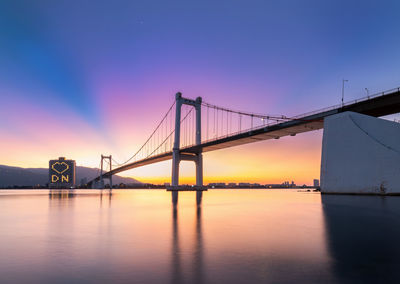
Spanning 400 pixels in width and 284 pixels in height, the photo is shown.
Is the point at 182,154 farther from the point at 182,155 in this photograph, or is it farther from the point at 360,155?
the point at 360,155

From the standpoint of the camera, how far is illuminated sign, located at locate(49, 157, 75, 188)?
14425 cm

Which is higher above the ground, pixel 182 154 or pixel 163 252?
pixel 182 154

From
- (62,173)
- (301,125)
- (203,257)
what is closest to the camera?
(203,257)

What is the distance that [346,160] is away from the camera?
943 inches

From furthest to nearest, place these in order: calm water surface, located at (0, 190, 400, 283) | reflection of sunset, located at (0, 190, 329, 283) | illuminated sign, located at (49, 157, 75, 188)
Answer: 1. illuminated sign, located at (49, 157, 75, 188)
2. reflection of sunset, located at (0, 190, 329, 283)
3. calm water surface, located at (0, 190, 400, 283)

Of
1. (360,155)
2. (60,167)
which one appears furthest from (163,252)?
(60,167)

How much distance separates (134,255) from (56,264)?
1081 mm

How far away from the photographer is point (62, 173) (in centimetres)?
14625

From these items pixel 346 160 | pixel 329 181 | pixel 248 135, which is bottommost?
pixel 329 181

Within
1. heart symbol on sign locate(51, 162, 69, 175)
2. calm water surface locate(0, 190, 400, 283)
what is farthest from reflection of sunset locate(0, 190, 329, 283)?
heart symbol on sign locate(51, 162, 69, 175)

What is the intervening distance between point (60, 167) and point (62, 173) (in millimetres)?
3659

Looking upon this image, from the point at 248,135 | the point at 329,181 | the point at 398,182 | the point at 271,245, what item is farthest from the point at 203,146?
the point at 271,245

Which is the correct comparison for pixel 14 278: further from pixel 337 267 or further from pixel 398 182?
pixel 398 182

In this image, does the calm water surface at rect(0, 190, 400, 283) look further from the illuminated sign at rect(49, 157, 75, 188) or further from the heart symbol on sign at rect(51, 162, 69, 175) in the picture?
the heart symbol on sign at rect(51, 162, 69, 175)
